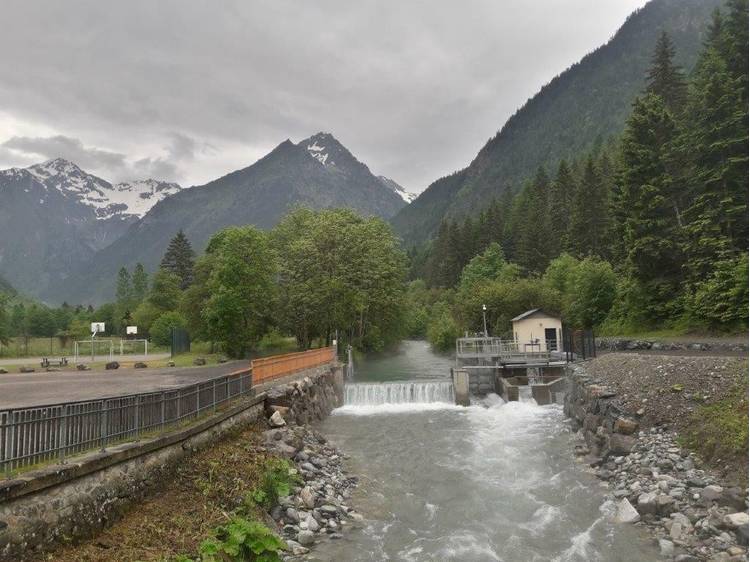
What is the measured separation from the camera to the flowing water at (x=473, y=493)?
1123 cm

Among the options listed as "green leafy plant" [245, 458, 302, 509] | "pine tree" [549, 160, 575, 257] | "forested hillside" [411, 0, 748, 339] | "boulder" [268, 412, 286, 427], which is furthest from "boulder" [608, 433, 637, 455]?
"pine tree" [549, 160, 575, 257]

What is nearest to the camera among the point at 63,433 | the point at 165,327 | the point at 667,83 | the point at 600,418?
the point at 63,433

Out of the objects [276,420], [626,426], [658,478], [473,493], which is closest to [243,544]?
[473,493]

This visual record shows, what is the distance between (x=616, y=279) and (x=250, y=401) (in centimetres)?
3983

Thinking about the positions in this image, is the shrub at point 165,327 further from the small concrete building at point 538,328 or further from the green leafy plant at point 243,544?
the green leafy plant at point 243,544

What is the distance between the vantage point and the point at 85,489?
9305 millimetres

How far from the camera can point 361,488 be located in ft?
50.2

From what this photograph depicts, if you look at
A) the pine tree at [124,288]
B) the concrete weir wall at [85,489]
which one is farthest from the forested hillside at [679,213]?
the pine tree at [124,288]

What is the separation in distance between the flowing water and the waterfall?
3602 millimetres

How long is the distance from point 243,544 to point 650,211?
36894 mm

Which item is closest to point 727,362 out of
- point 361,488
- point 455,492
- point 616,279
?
point 455,492

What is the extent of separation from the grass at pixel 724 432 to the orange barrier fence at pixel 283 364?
15.3 meters

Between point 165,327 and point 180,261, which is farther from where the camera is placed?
point 180,261

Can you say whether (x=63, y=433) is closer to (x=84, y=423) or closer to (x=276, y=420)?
(x=84, y=423)
